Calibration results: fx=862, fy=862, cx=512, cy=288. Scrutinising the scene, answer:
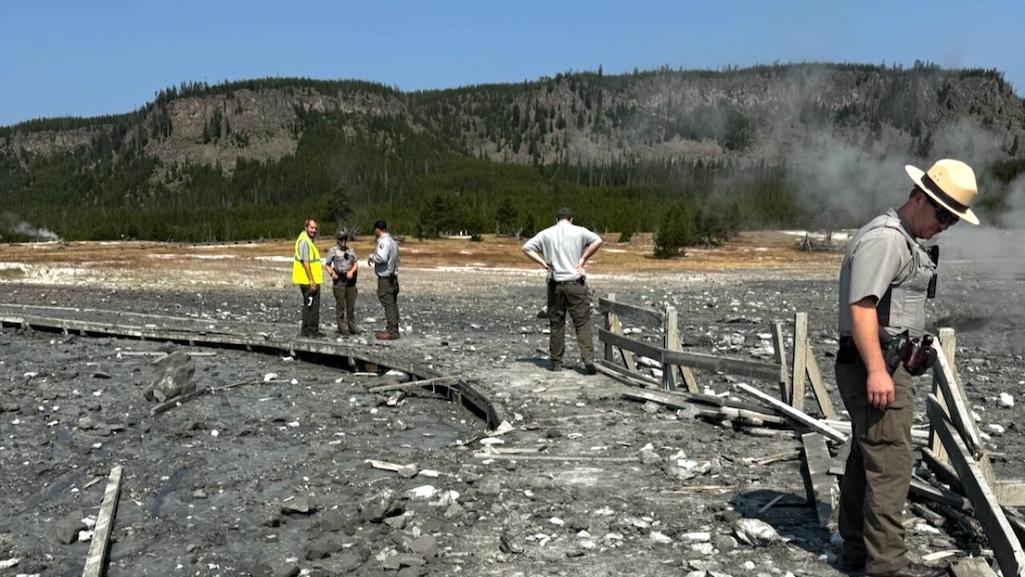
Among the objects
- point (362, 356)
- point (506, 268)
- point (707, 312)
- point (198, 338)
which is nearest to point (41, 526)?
point (362, 356)

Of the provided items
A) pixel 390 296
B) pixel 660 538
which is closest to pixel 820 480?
pixel 660 538

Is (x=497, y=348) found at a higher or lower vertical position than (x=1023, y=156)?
lower

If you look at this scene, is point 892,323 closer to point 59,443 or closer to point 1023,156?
point 59,443

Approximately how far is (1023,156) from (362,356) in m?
24.0

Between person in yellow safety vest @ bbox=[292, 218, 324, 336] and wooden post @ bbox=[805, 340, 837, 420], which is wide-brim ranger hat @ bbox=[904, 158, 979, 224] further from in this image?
person in yellow safety vest @ bbox=[292, 218, 324, 336]

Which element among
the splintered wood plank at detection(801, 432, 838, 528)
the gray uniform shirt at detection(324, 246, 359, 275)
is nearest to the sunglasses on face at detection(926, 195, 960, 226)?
the splintered wood plank at detection(801, 432, 838, 528)

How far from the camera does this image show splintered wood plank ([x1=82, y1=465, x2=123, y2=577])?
5832 mm

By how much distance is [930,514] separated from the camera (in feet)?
20.1

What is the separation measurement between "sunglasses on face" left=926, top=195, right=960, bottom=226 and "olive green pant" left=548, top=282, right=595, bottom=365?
698 cm

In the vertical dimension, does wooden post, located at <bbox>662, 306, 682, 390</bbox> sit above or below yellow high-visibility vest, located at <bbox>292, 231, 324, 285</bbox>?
below

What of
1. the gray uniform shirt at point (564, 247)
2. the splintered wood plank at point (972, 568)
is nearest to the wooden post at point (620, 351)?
the gray uniform shirt at point (564, 247)

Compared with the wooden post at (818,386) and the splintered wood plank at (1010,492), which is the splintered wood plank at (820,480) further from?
the wooden post at (818,386)

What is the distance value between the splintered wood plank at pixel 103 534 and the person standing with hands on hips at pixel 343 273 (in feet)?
29.9

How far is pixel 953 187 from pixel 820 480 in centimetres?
282
